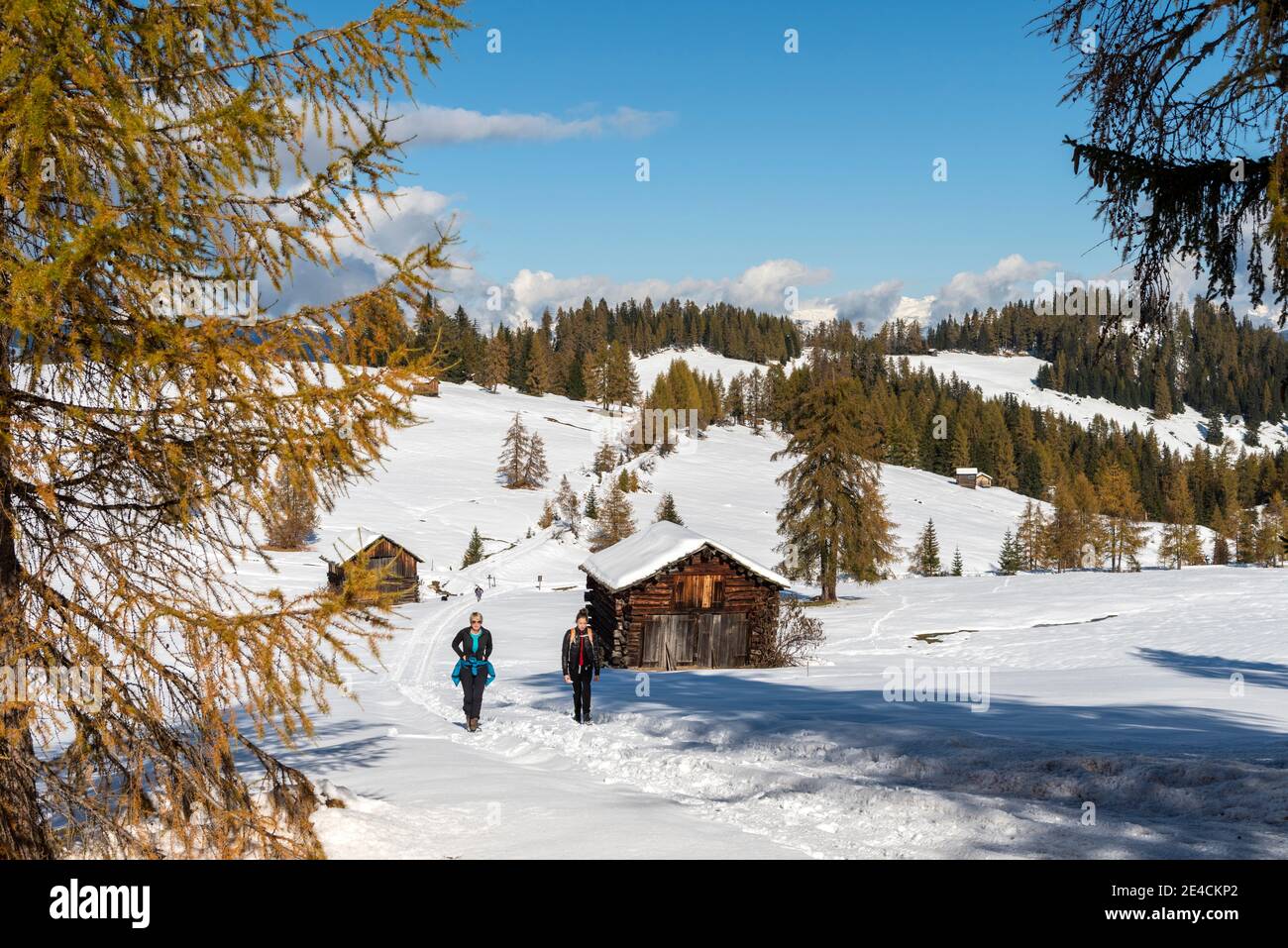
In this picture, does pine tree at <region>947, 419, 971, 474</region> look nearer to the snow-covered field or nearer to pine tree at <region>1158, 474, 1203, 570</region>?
pine tree at <region>1158, 474, 1203, 570</region>

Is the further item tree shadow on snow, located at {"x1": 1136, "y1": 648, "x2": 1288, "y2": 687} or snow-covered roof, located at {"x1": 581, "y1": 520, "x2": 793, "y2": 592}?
snow-covered roof, located at {"x1": 581, "y1": 520, "x2": 793, "y2": 592}

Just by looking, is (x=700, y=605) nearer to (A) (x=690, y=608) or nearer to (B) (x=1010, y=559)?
(A) (x=690, y=608)

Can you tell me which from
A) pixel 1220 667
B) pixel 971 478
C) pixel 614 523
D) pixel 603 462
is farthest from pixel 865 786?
pixel 971 478

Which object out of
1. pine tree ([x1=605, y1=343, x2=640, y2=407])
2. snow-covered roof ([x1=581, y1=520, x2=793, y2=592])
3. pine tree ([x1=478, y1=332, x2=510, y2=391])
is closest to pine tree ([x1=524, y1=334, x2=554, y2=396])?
pine tree ([x1=478, y1=332, x2=510, y2=391])

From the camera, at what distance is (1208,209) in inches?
269

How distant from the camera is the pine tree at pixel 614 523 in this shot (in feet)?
229

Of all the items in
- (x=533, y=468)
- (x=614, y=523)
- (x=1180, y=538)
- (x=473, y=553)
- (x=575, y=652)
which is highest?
(x=533, y=468)

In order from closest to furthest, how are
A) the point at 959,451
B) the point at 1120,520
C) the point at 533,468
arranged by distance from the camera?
the point at 1120,520
the point at 533,468
the point at 959,451

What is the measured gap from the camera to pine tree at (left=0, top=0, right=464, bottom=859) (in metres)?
4.84

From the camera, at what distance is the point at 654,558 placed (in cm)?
2728

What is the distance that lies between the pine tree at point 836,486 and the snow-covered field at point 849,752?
6.63 m

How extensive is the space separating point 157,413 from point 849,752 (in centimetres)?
858

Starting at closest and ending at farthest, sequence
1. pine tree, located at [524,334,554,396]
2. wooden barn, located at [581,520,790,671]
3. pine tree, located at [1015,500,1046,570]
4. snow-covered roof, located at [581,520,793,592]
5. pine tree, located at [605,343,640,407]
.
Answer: snow-covered roof, located at [581,520,793,592], wooden barn, located at [581,520,790,671], pine tree, located at [1015,500,1046,570], pine tree, located at [605,343,640,407], pine tree, located at [524,334,554,396]

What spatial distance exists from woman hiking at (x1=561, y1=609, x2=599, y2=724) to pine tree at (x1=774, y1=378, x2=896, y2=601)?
94.5 feet
